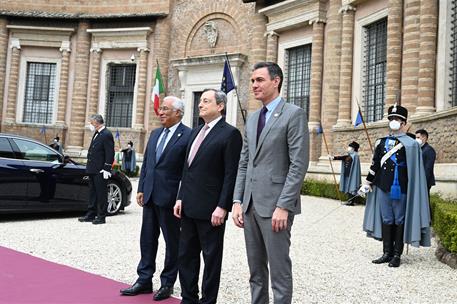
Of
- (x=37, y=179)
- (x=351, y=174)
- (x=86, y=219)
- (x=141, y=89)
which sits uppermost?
(x=141, y=89)

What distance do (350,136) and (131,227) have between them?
9970 mm

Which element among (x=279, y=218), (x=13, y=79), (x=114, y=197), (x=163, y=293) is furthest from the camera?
(x=13, y=79)

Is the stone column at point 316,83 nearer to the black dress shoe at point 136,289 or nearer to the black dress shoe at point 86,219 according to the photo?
the black dress shoe at point 86,219

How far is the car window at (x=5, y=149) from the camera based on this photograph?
883 centimetres

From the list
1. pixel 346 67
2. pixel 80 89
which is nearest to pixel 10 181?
pixel 346 67

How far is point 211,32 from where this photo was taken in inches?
943

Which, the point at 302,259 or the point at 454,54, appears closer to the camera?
the point at 302,259

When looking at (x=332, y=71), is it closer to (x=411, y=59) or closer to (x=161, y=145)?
(x=411, y=59)

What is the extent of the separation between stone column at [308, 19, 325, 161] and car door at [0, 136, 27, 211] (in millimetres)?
12210

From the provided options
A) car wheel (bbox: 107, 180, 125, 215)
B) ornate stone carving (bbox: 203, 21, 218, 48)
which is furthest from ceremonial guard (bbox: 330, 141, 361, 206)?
ornate stone carving (bbox: 203, 21, 218, 48)

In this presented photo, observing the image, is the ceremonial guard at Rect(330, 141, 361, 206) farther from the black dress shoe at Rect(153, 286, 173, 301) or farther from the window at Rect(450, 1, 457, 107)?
the black dress shoe at Rect(153, 286, 173, 301)

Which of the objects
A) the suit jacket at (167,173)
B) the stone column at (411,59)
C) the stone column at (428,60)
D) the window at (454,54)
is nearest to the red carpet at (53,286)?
the suit jacket at (167,173)

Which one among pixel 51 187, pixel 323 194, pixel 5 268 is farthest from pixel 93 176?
pixel 323 194

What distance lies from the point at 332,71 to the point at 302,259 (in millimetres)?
12447
